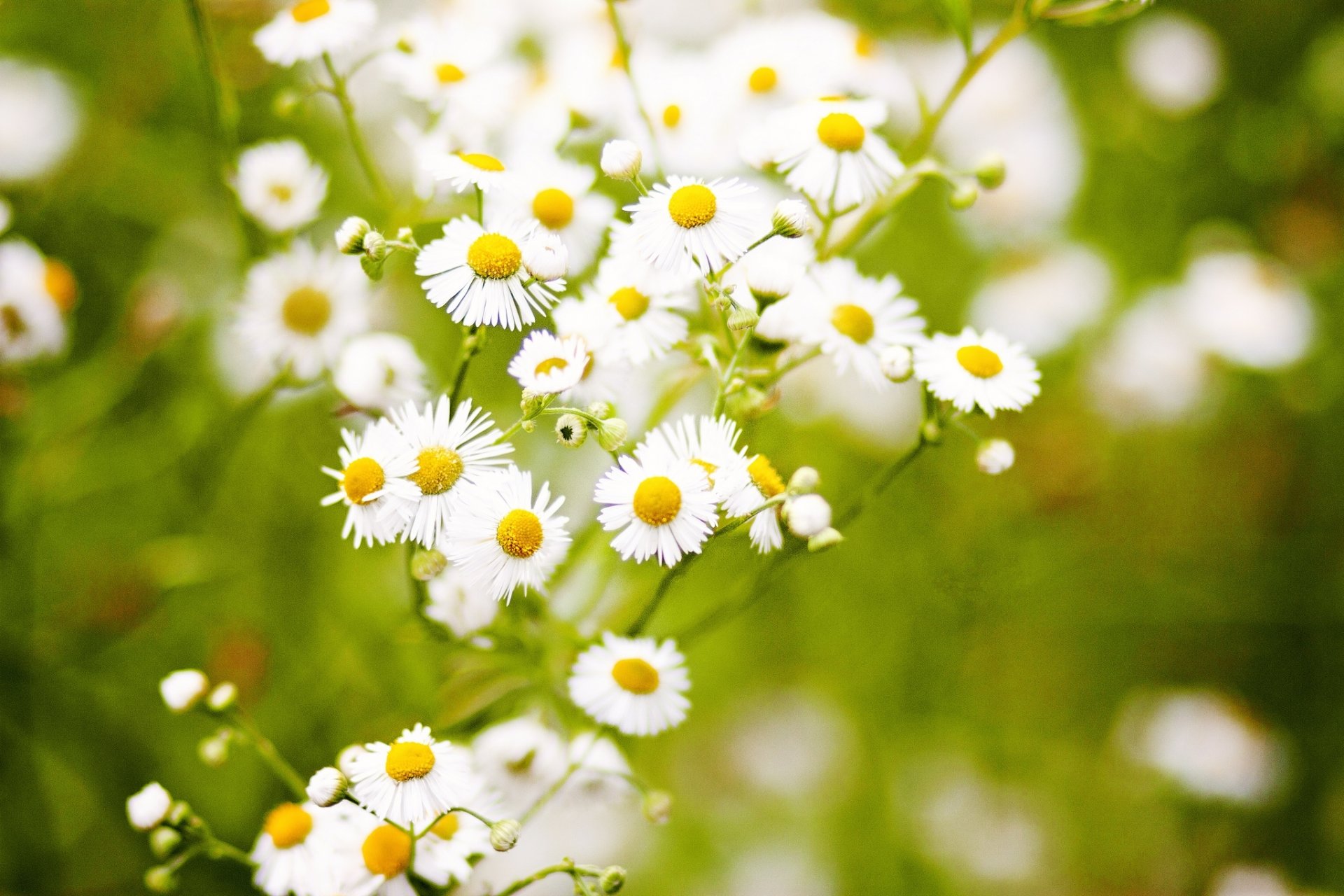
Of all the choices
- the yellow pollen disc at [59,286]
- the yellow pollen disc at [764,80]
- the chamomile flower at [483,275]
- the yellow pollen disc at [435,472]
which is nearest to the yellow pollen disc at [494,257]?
the chamomile flower at [483,275]

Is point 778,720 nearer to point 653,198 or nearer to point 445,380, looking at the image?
point 445,380

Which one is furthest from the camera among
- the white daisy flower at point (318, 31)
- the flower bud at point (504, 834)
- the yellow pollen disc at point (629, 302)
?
the white daisy flower at point (318, 31)

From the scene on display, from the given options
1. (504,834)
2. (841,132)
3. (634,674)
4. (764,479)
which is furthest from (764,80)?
(504,834)

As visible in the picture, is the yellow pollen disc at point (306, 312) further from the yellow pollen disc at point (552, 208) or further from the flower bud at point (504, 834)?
the flower bud at point (504, 834)

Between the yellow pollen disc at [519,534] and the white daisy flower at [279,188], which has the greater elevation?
the white daisy flower at [279,188]

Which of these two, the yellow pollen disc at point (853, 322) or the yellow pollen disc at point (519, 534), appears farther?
the yellow pollen disc at point (853, 322)

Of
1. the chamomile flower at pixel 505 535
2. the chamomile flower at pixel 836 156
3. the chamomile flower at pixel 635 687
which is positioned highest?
the chamomile flower at pixel 836 156

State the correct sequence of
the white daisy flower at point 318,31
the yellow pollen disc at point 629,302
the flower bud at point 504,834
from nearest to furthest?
the flower bud at point 504,834, the yellow pollen disc at point 629,302, the white daisy flower at point 318,31
